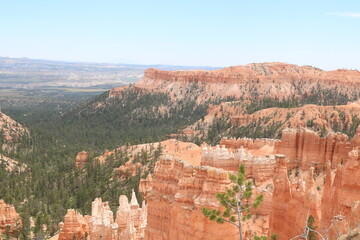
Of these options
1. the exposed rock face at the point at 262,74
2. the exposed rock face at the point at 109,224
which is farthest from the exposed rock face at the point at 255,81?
the exposed rock face at the point at 109,224

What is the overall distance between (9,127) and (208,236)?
95501 millimetres

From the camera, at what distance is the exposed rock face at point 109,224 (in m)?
28.8

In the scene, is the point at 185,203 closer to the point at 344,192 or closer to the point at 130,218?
the point at 344,192

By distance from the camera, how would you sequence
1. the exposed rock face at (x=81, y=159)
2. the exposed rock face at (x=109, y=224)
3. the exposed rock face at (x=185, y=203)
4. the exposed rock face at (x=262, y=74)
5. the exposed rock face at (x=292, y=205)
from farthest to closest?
the exposed rock face at (x=262, y=74), the exposed rock face at (x=81, y=159), the exposed rock face at (x=109, y=224), the exposed rock face at (x=292, y=205), the exposed rock face at (x=185, y=203)

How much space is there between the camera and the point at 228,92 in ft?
495

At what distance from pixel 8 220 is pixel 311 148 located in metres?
32.0

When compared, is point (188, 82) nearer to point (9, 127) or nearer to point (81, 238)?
point (9, 127)

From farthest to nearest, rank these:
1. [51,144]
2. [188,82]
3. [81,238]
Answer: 1. [188,82]
2. [51,144]
3. [81,238]

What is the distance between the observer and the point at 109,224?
95.5ft

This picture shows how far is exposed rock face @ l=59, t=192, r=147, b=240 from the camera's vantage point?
1133 inches

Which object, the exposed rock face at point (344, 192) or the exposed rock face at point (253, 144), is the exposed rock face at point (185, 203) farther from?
the exposed rock face at point (253, 144)

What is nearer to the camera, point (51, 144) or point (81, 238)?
point (81, 238)

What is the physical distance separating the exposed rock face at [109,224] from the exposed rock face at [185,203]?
126 inches

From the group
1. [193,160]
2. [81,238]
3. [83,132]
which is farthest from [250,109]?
[81,238]
